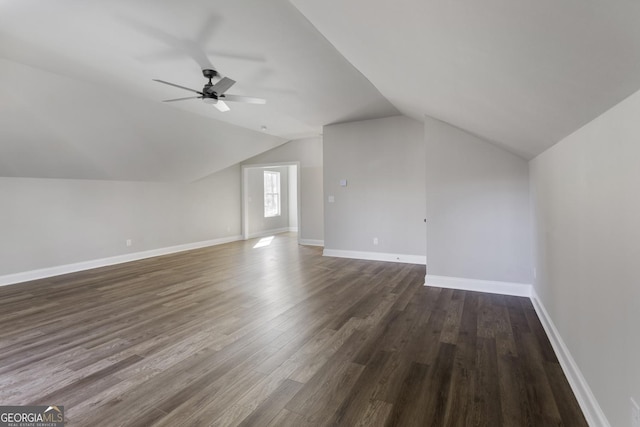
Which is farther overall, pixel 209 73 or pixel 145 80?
pixel 145 80

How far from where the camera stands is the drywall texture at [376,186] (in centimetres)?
546

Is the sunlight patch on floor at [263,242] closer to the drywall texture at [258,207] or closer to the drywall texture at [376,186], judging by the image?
the drywall texture at [258,207]

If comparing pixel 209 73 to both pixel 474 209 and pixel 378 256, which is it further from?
pixel 378 256

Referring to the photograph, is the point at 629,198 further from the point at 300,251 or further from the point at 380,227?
the point at 300,251

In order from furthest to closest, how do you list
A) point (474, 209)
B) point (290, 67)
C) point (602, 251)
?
point (474, 209) → point (290, 67) → point (602, 251)

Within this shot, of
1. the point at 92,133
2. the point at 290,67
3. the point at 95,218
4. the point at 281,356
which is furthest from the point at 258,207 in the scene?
the point at 281,356

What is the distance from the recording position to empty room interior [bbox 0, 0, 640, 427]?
1.44 metres

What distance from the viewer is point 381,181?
18.7ft

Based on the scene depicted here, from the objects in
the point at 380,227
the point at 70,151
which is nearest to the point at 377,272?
the point at 380,227

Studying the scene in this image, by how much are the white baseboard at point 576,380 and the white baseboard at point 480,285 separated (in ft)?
3.07

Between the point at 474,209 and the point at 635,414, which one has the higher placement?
the point at 474,209

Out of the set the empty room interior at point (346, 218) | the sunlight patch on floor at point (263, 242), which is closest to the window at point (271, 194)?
the sunlight patch on floor at point (263, 242)

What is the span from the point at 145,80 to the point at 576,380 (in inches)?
191

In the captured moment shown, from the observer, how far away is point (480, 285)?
3891 millimetres
